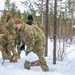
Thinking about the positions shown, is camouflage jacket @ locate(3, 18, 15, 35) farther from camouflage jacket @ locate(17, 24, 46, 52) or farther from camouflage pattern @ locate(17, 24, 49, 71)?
camouflage jacket @ locate(17, 24, 46, 52)

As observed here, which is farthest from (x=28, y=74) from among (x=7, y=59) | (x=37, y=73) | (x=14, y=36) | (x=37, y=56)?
(x=7, y=59)

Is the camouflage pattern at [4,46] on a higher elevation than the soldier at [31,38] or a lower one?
lower

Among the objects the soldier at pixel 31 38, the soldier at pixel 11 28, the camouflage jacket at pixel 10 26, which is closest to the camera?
the soldier at pixel 31 38

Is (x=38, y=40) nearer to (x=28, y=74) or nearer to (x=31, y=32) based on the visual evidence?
(x=31, y=32)

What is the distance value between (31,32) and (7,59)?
374cm

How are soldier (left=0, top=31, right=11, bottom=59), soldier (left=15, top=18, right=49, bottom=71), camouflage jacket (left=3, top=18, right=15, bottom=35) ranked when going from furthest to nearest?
1. camouflage jacket (left=3, top=18, right=15, bottom=35)
2. soldier (left=0, top=31, right=11, bottom=59)
3. soldier (left=15, top=18, right=49, bottom=71)

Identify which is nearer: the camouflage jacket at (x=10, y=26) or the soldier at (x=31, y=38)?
the soldier at (x=31, y=38)

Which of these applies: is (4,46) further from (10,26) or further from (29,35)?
(29,35)

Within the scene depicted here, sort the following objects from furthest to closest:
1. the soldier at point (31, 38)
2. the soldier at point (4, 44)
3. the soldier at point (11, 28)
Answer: the soldier at point (11, 28)
the soldier at point (4, 44)
the soldier at point (31, 38)

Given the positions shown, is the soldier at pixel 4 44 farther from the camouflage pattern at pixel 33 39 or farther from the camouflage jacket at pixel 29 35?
the camouflage jacket at pixel 29 35

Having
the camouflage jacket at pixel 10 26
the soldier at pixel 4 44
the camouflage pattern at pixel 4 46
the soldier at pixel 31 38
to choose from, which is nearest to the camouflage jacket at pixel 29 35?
the soldier at pixel 31 38

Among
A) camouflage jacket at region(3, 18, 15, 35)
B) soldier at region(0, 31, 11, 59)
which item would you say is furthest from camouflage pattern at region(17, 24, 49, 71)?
camouflage jacket at region(3, 18, 15, 35)

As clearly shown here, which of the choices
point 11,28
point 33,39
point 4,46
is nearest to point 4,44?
point 4,46

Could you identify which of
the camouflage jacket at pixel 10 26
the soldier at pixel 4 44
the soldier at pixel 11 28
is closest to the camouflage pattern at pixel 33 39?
the soldier at pixel 4 44
